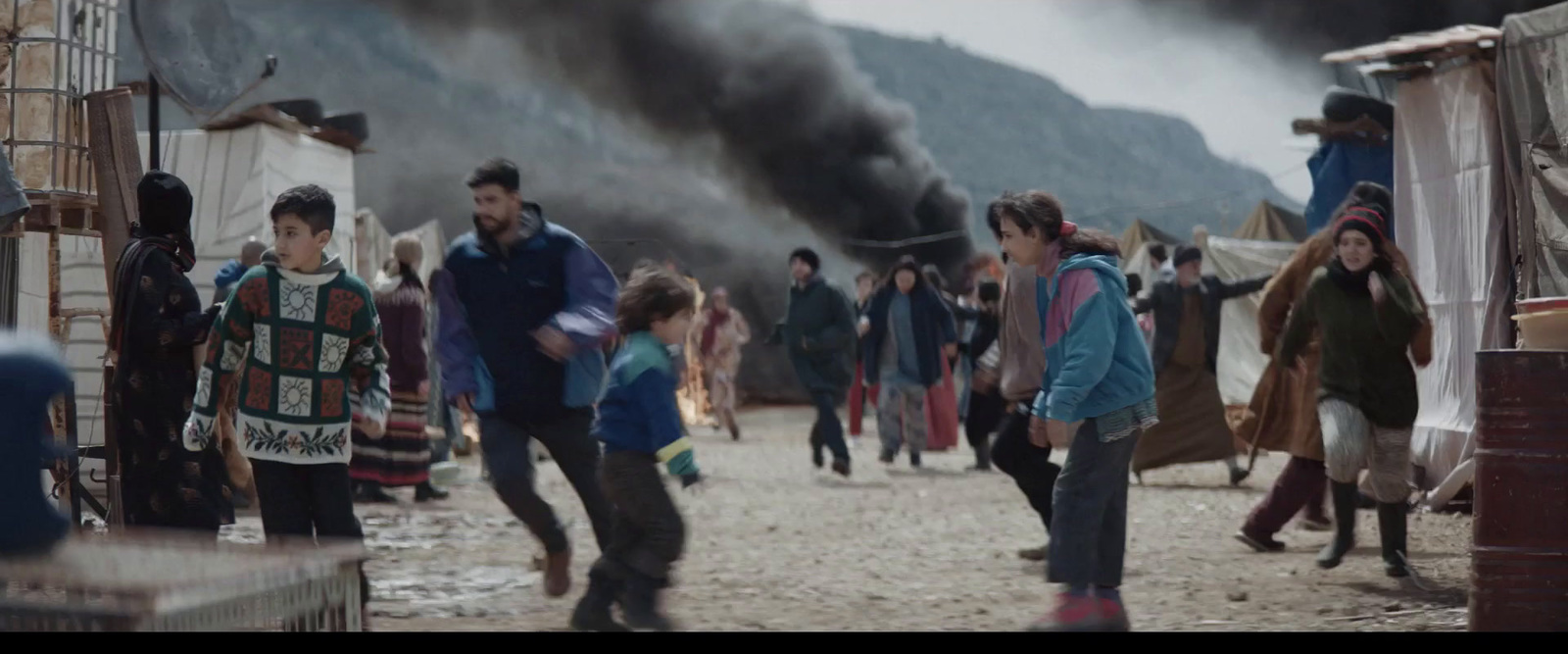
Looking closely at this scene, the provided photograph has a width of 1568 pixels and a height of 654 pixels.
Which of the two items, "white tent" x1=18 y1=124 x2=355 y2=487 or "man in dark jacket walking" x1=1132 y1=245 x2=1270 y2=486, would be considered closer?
"white tent" x1=18 y1=124 x2=355 y2=487

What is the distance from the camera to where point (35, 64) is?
688cm

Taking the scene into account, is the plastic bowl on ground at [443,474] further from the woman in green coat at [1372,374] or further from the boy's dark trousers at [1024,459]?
the woman in green coat at [1372,374]

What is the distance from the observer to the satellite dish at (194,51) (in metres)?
7.02

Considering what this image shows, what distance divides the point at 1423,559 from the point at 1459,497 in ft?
6.36

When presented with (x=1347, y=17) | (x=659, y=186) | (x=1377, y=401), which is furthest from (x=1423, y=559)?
(x=659, y=186)

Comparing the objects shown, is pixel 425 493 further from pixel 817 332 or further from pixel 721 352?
pixel 721 352

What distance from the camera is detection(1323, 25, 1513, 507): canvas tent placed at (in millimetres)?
8844

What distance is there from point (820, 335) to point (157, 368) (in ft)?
28.7

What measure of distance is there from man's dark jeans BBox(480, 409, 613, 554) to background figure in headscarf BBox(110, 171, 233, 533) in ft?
2.97

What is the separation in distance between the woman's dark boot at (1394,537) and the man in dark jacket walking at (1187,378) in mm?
4524

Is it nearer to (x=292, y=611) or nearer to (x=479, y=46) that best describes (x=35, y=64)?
(x=292, y=611)

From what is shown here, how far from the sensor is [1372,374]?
22.0 ft

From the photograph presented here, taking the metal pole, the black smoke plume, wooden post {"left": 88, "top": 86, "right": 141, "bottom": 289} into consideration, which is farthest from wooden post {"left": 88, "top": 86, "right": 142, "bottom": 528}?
the black smoke plume

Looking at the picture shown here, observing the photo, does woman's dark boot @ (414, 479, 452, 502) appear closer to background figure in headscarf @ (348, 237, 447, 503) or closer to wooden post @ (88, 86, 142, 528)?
background figure in headscarf @ (348, 237, 447, 503)
